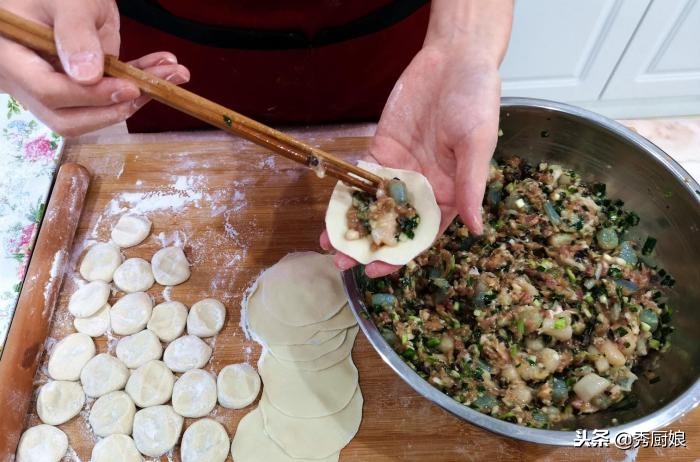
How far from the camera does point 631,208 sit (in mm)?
1860

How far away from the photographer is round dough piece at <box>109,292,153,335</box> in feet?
5.97

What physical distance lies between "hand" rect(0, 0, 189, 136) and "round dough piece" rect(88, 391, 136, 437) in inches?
32.5

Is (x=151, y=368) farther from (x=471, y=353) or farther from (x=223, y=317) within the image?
(x=471, y=353)

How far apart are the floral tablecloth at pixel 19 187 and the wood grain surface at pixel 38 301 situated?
0.10 metres

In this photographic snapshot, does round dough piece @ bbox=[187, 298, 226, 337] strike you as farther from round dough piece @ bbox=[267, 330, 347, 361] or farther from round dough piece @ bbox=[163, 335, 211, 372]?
round dough piece @ bbox=[267, 330, 347, 361]

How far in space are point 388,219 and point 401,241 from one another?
74mm

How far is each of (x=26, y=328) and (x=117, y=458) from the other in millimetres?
519

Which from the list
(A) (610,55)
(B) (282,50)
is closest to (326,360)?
(B) (282,50)

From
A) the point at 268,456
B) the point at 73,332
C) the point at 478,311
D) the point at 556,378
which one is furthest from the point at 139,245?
the point at 556,378

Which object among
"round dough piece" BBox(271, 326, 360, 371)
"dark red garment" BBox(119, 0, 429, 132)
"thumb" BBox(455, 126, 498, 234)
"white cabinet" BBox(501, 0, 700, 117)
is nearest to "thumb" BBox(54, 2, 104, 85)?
"dark red garment" BBox(119, 0, 429, 132)

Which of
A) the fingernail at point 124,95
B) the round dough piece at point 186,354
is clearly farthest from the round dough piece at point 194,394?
the fingernail at point 124,95

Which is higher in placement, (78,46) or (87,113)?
(78,46)

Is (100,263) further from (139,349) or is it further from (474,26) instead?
(474,26)

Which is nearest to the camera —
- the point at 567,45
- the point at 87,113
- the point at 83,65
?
the point at 83,65
